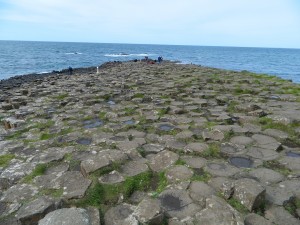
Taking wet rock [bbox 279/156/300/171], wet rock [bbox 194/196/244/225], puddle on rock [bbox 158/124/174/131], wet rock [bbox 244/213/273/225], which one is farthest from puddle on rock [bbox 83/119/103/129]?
wet rock [bbox 244/213/273/225]

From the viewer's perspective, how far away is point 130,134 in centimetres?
562

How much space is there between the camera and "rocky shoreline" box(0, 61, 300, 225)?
3023 mm

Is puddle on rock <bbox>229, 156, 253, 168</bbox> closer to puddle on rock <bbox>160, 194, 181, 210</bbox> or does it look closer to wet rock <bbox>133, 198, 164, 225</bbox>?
puddle on rock <bbox>160, 194, 181, 210</bbox>

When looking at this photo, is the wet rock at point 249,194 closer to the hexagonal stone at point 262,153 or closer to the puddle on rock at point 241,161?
the puddle on rock at point 241,161

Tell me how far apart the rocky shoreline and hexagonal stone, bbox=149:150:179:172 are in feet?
0.06

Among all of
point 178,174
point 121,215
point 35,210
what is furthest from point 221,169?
point 35,210

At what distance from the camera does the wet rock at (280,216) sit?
288cm

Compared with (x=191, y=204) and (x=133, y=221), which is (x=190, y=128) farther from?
(x=133, y=221)

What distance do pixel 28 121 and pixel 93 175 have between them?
13.0ft

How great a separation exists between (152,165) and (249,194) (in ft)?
5.21

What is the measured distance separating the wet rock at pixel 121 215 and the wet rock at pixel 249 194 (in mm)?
1298

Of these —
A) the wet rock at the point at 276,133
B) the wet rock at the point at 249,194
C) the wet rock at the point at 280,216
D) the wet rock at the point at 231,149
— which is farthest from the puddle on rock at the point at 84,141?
the wet rock at the point at 276,133

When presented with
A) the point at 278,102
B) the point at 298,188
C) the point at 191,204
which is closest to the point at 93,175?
the point at 191,204

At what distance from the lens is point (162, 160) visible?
4.33 meters
